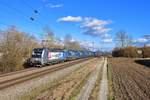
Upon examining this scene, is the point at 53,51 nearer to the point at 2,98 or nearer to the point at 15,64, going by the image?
the point at 15,64

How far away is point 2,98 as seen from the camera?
15344mm

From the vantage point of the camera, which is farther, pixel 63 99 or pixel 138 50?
pixel 138 50

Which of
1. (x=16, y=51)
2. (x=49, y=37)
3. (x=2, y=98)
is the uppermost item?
(x=49, y=37)

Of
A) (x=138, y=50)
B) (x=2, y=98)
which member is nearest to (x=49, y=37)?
(x=138, y=50)

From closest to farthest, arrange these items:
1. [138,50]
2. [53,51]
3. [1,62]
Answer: [1,62] → [53,51] → [138,50]

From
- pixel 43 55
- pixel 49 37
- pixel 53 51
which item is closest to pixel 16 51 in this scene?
pixel 43 55

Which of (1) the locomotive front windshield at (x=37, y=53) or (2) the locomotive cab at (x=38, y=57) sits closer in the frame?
(2) the locomotive cab at (x=38, y=57)

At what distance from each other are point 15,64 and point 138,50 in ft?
230

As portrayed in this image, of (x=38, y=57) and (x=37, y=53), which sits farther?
(x=37, y=53)

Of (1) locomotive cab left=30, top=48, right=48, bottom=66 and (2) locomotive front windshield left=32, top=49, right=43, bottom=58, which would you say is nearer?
(1) locomotive cab left=30, top=48, right=48, bottom=66

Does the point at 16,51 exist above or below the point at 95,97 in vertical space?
above

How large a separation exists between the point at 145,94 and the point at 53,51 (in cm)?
4258

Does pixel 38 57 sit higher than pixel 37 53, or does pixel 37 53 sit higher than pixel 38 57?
pixel 37 53

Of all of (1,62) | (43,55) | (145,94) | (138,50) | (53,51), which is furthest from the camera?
(138,50)
